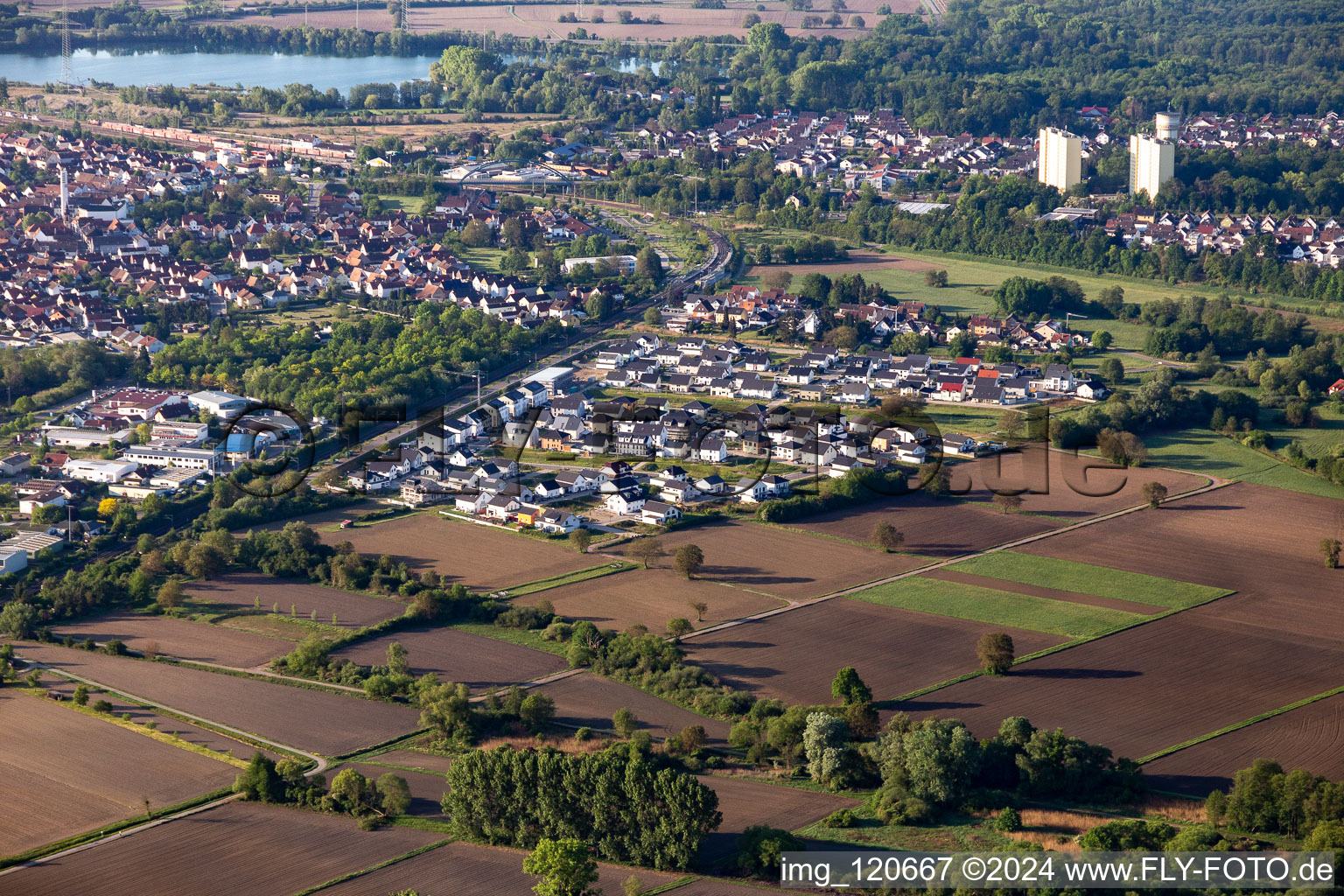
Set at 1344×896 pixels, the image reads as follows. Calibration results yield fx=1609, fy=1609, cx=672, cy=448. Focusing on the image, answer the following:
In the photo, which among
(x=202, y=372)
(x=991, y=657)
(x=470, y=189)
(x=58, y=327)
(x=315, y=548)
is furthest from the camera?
(x=470, y=189)

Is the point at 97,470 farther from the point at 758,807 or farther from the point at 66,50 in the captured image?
the point at 66,50

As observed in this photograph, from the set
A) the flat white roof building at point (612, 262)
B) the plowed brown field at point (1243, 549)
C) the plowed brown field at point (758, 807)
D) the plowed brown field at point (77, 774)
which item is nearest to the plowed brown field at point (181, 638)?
the plowed brown field at point (77, 774)

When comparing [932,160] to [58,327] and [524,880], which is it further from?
[524,880]

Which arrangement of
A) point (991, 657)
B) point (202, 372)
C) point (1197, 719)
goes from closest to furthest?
1. point (1197, 719)
2. point (991, 657)
3. point (202, 372)

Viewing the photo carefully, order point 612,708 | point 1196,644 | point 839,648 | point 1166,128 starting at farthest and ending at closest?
1. point 1166,128
2. point 1196,644
3. point 839,648
4. point 612,708

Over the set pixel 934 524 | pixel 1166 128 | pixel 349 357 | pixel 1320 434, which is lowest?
pixel 934 524

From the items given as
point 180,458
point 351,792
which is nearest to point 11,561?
point 180,458

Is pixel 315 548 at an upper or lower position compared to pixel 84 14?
lower

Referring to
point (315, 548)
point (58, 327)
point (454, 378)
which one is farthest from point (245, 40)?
point (315, 548)
